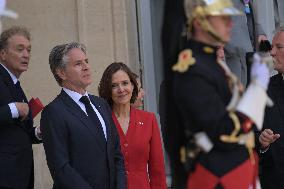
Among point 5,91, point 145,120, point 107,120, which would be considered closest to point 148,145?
point 145,120

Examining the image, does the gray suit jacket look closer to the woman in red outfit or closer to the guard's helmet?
the woman in red outfit

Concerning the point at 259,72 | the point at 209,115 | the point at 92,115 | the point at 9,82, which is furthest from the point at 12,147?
the point at 259,72

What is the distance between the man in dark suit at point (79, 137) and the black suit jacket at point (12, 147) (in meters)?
0.31

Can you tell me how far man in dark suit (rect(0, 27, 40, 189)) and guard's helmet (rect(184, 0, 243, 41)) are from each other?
6.67 ft

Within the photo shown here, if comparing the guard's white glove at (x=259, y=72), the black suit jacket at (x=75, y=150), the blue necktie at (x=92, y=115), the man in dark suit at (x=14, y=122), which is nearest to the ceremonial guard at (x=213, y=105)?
the guard's white glove at (x=259, y=72)

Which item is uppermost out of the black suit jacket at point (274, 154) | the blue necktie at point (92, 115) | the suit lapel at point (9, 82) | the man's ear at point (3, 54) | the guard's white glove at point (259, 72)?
the man's ear at point (3, 54)

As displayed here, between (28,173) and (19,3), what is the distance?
238 cm

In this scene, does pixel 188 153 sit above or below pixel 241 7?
below

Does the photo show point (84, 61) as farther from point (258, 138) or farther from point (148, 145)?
point (258, 138)

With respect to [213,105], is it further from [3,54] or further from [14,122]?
[3,54]

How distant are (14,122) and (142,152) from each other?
95 centimetres

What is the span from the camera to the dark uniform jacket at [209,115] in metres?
3.64

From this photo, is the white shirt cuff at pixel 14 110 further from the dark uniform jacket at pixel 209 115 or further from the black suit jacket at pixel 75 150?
the dark uniform jacket at pixel 209 115

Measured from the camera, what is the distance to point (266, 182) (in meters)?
5.79
